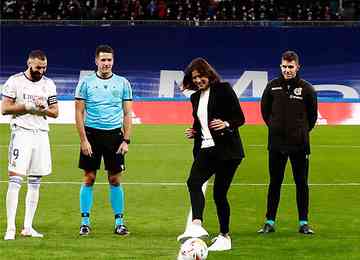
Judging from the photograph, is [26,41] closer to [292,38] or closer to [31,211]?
[292,38]

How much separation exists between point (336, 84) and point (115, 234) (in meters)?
23.7

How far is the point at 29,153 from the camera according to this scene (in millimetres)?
10859

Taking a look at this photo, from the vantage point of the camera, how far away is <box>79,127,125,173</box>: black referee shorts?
36.3 feet

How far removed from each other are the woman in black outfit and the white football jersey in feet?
6.47

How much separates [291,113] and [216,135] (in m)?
1.66

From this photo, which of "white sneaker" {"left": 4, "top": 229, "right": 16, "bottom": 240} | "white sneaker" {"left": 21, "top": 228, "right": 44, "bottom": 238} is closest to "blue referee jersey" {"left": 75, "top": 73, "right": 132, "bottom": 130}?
"white sneaker" {"left": 21, "top": 228, "right": 44, "bottom": 238}

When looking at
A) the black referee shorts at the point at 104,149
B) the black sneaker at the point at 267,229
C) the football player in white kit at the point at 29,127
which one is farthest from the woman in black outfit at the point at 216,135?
the football player in white kit at the point at 29,127

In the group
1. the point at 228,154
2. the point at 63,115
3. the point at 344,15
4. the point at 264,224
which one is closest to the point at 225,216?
the point at 228,154

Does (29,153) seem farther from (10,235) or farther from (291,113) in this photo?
(291,113)

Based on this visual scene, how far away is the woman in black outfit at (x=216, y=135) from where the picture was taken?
992 centimetres

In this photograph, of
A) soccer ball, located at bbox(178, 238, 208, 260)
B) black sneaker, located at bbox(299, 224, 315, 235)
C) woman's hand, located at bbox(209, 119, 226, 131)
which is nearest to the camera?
soccer ball, located at bbox(178, 238, 208, 260)

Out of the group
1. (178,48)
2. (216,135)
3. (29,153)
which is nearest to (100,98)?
(29,153)

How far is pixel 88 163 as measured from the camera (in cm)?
1110

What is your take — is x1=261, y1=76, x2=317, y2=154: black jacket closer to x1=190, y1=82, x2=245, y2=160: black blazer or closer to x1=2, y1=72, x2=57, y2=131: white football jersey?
Result: x1=190, y1=82, x2=245, y2=160: black blazer
